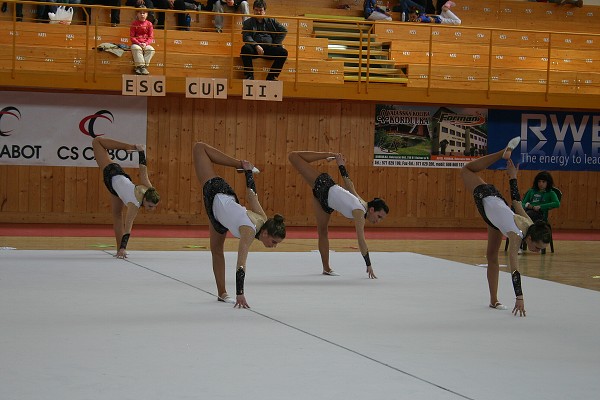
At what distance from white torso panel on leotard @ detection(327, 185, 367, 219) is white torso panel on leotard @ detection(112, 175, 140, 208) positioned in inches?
92.5

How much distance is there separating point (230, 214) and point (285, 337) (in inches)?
59.5

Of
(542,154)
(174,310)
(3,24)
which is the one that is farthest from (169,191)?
(174,310)

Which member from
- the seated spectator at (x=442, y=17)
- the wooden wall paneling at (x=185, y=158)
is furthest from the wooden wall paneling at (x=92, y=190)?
the seated spectator at (x=442, y=17)

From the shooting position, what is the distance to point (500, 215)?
7.57 metres

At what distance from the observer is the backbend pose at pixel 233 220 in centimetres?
703

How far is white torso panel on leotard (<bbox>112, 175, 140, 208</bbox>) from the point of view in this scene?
1066cm

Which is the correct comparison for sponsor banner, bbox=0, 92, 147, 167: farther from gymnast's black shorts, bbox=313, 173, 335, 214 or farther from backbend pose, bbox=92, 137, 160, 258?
gymnast's black shorts, bbox=313, 173, 335, 214

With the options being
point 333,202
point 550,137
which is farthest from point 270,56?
point 333,202

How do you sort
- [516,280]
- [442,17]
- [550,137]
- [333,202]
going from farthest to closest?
[442,17] < [550,137] < [333,202] < [516,280]

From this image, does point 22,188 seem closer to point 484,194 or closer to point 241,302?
point 241,302

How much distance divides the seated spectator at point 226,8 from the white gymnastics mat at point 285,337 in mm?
8069

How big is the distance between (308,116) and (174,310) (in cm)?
1032

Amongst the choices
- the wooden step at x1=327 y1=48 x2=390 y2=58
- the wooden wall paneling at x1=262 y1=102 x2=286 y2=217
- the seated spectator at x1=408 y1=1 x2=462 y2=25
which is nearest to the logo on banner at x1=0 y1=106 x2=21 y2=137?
the wooden wall paneling at x1=262 y1=102 x2=286 y2=217

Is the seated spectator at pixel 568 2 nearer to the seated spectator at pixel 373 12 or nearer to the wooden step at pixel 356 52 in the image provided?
the seated spectator at pixel 373 12
